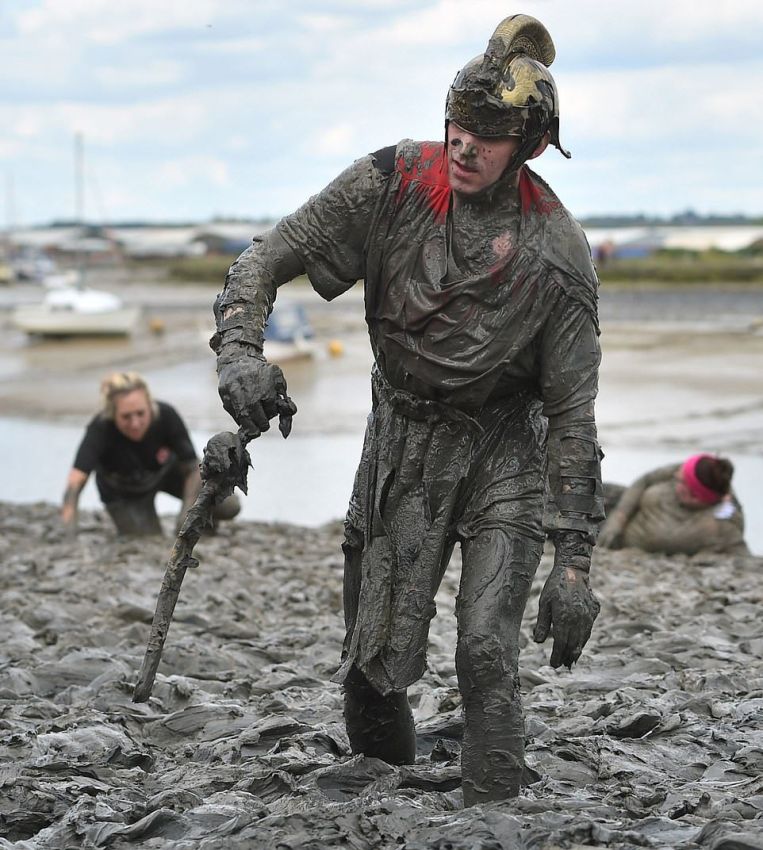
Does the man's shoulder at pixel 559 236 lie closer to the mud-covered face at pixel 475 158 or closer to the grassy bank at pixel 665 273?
the mud-covered face at pixel 475 158

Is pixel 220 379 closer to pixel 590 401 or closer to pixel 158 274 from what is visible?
pixel 590 401

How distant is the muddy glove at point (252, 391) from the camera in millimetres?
4422

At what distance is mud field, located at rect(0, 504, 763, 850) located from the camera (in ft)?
14.6

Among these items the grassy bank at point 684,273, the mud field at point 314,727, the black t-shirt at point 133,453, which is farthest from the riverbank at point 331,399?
the grassy bank at point 684,273

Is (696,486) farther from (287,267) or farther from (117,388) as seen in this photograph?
(287,267)

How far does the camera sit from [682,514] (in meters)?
11.2

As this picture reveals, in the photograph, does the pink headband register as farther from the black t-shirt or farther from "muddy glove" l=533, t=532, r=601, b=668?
Result: "muddy glove" l=533, t=532, r=601, b=668

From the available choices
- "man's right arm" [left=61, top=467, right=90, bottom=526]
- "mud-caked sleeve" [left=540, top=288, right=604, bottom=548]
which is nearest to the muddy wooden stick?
"mud-caked sleeve" [left=540, top=288, right=604, bottom=548]

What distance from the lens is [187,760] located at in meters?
5.58

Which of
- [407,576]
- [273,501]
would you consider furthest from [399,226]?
[273,501]

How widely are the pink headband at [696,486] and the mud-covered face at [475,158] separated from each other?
22.0ft

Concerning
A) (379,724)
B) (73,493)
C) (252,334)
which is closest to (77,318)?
(73,493)

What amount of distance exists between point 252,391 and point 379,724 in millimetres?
1358

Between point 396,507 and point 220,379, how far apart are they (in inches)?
27.6
